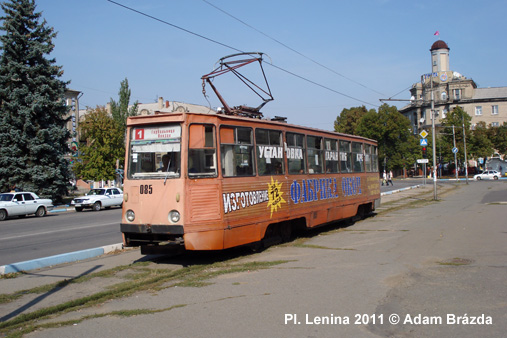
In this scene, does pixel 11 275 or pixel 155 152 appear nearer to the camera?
pixel 11 275

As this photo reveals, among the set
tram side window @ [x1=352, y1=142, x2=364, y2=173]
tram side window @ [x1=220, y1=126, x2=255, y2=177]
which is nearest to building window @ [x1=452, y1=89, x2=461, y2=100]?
tram side window @ [x1=352, y1=142, x2=364, y2=173]

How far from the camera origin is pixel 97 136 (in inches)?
1654

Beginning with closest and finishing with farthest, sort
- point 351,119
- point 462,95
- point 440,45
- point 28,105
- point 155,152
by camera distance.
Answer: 1. point 155,152
2. point 28,105
3. point 440,45
4. point 462,95
5. point 351,119

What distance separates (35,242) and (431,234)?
468 inches

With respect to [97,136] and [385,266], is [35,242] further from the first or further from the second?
[97,136]

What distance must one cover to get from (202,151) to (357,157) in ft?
32.7

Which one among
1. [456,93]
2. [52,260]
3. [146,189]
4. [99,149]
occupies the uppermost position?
[456,93]

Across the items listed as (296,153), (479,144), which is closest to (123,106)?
(296,153)

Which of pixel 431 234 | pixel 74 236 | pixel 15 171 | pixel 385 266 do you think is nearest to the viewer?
pixel 385 266

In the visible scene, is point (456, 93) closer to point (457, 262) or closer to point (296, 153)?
point (296, 153)

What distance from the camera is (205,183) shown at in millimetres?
9484

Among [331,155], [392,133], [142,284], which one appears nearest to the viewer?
[142,284]

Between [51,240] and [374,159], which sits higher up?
[374,159]

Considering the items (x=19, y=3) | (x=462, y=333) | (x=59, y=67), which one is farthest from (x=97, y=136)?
(x=462, y=333)
